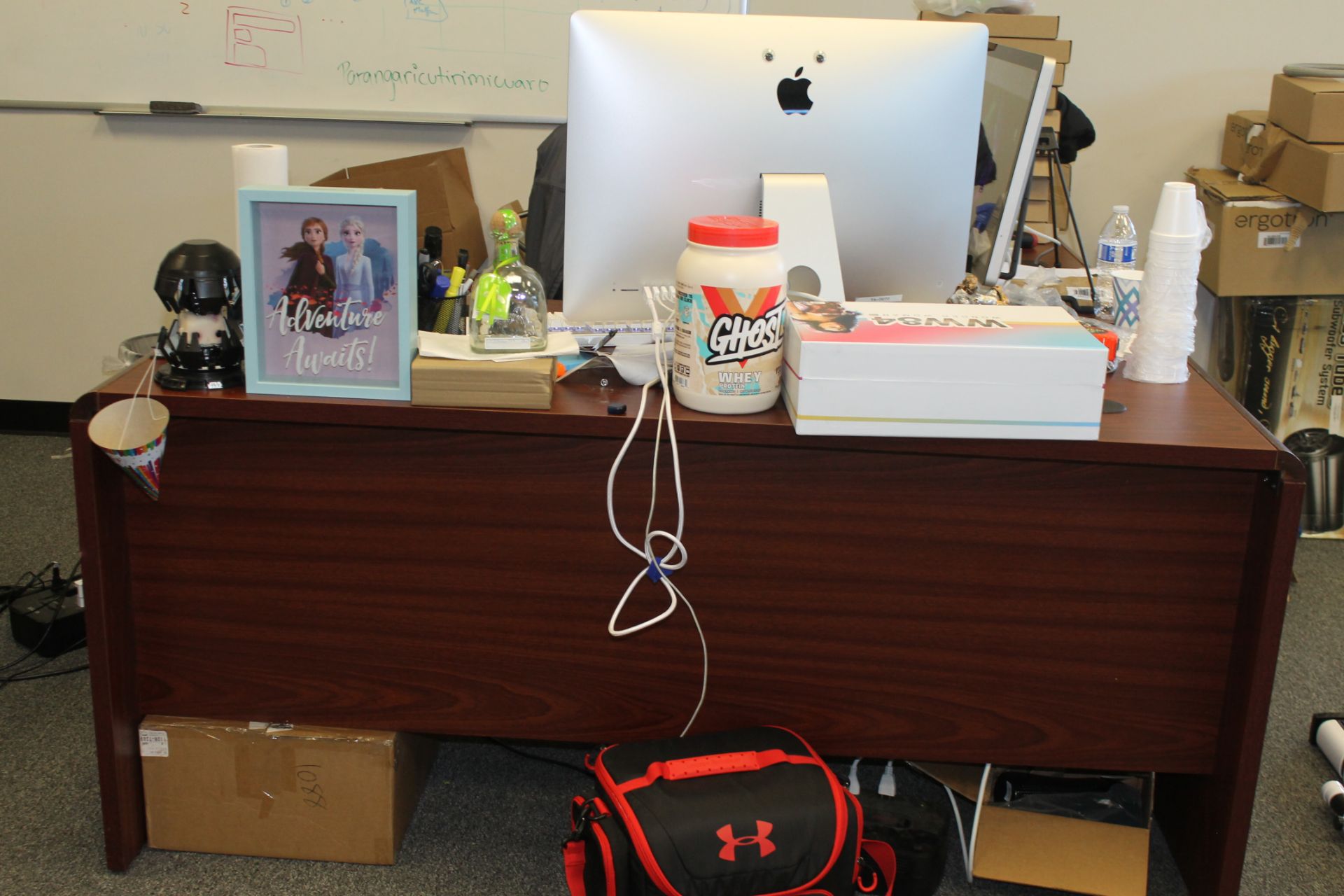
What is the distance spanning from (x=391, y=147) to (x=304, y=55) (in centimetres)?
29

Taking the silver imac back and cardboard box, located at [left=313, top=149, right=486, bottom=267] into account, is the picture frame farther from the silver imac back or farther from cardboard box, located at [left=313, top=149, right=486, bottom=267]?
cardboard box, located at [left=313, top=149, right=486, bottom=267]

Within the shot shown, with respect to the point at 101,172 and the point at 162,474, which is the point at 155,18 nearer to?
the point at 101,172

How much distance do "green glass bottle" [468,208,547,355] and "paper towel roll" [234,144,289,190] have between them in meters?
0.28

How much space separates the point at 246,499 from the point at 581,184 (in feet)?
1.83

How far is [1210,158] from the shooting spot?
2.93m

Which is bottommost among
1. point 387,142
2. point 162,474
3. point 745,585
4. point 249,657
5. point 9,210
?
point 249,657

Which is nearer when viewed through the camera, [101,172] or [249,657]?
[249,657]

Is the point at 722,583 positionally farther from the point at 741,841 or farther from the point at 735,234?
the point at 735,234

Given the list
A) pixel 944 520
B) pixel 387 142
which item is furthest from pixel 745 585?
pixel 387 142

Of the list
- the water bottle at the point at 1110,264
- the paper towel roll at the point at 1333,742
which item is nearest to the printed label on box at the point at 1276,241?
the water bottle at the point at 1110,264

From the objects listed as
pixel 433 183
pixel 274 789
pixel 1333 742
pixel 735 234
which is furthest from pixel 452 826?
pixel 433 183

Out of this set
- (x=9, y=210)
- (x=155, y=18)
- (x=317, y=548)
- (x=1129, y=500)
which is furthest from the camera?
(x=9, y=210)

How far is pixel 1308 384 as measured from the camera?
2707 mm

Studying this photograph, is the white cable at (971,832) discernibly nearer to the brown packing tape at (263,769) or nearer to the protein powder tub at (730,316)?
the protein powder tub at (730,316)
